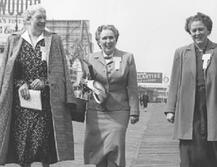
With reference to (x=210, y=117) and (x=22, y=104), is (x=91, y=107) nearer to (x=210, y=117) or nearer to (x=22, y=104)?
(x=22, y=104)

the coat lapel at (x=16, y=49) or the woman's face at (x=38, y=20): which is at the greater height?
the woman's face at (x=38, y=20)

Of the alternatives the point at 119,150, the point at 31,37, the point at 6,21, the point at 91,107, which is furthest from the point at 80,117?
the point at 6,21

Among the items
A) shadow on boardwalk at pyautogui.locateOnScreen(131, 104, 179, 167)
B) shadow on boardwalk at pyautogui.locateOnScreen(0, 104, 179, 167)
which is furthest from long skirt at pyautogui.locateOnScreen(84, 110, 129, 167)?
shadow on boardwalk at pyautogui.locateOnScreen(131, 104, 179, 167)

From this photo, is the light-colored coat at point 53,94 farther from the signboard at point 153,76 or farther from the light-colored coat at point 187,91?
the signboard at point 153,76

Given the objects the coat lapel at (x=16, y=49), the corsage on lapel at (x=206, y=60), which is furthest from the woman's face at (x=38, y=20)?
the corsage on lapel at (x=206, y=60)

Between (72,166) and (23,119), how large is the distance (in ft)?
7.99

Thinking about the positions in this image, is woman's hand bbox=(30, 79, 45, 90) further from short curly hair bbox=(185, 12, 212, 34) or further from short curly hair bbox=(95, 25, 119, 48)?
short curly hair bbox=(185, 12, 212, 34)

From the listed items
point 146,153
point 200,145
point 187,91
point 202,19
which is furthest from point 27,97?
point 146,153

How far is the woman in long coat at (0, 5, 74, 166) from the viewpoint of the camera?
5387mm

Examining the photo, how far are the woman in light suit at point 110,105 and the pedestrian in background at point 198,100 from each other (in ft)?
1.98

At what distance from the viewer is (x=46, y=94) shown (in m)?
5.43

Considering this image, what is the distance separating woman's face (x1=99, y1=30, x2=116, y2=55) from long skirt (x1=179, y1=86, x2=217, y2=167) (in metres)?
1.00

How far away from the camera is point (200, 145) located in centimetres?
497

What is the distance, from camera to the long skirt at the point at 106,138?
17.7 feet
